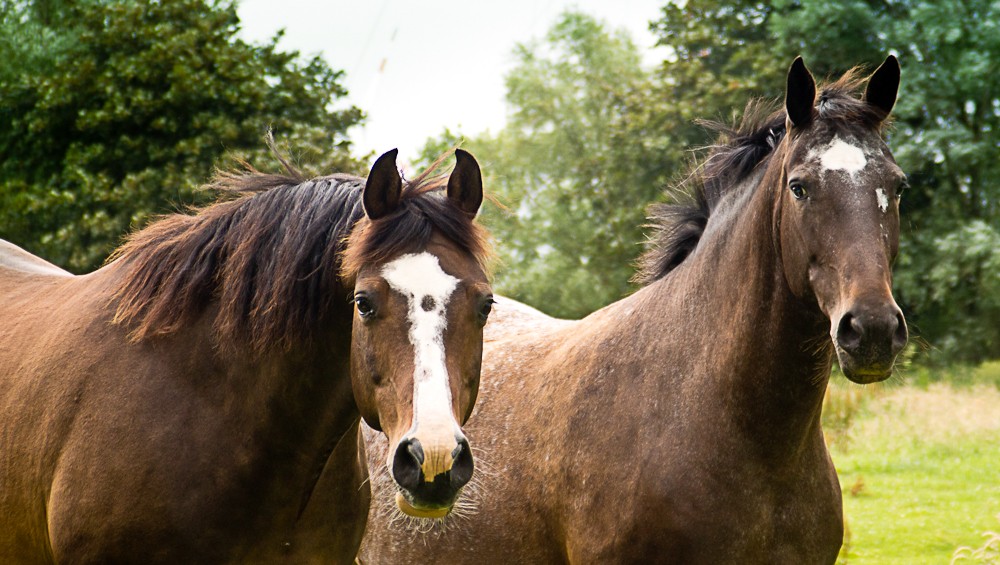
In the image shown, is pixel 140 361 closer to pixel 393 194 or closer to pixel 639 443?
pixel 393 194

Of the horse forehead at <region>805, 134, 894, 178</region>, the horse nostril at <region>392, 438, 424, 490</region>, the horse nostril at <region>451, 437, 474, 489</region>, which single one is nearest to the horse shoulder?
the horse nostril at <region>392, 438, 424, 490</region>

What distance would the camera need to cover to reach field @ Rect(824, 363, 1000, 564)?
27.9 ft

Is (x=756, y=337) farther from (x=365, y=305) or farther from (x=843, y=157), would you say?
(x=365, y=305)

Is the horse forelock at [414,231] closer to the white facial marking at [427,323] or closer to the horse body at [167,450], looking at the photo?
the white facial marking at [427,323]

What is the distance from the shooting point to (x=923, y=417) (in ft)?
47.8

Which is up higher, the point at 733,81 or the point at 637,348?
the point at 733,81

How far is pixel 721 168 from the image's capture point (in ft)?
13.7

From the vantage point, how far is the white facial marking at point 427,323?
2789mm

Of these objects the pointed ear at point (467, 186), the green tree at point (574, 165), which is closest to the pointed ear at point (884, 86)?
the pointed ear at point (467, 186)

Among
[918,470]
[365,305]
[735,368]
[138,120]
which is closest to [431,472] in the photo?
[365,305]

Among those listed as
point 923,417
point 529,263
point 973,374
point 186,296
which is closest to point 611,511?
point 186,296

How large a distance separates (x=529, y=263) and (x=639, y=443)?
30.1 m

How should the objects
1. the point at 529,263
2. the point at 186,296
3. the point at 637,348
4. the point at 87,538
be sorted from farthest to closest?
the point at 529,263 < the point at 637,348 < the point at 186,296 < the point at 87,538

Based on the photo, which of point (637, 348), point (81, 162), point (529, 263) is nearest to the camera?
point (637, 348)
